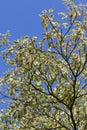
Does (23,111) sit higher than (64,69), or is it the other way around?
(64,69)

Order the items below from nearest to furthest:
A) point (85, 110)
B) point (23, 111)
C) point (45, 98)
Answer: point (23, 111)
point (45, 98)
point (85, 110)

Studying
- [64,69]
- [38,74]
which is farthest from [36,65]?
[64,69]

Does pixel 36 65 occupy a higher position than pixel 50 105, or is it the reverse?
pixel 36 65

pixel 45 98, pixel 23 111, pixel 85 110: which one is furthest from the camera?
pixel 85 110

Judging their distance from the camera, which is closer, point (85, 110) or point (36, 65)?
point (36, 65)

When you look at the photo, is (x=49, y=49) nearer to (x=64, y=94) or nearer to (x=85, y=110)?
(x=64, y=94)

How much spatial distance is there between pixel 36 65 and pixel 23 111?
3.04 meters

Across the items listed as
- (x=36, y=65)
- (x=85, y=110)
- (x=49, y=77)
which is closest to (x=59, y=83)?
(x=49, y=77)

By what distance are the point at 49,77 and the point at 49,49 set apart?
1.88 metres

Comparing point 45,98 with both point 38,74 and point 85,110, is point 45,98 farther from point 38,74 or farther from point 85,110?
point 85,110

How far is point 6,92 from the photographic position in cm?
2038

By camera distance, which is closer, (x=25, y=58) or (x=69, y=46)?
(x=25, y=58)

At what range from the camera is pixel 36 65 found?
759 inches

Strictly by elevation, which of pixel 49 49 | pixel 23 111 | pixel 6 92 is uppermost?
pixel 49 49
